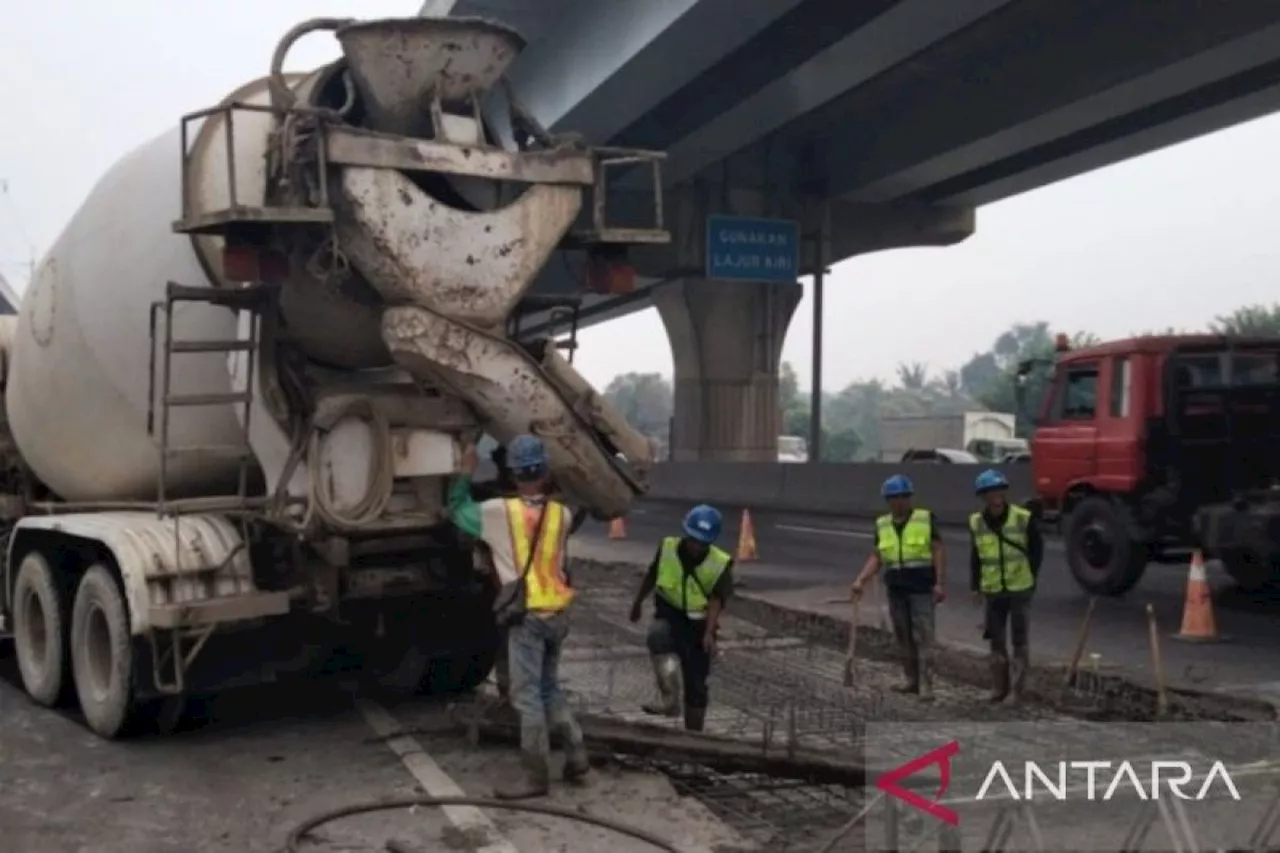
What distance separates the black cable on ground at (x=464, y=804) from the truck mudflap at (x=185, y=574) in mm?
1457

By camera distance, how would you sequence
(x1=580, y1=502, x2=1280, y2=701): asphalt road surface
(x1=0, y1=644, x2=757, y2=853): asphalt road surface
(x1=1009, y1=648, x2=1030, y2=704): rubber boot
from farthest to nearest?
1. (x1=580, y1=502, x2=1280, y2=701): asphalt road surface
2. (x1=1009, y1=648, x2=1030, y2=704): rubber boot
3. (x1=0, y1=644, x2=757, y2=853): asphalt road surface

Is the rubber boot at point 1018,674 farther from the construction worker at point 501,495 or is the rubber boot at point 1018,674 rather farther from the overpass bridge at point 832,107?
the overpass bridge at point 832,107

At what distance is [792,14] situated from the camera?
21.0 metres

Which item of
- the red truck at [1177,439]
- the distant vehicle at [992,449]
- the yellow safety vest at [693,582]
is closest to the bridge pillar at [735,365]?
the distant vehicle at [992,449]

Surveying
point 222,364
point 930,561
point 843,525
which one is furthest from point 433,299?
point 843,525

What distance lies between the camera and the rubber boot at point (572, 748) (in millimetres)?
7188

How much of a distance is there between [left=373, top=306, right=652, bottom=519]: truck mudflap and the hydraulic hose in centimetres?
40

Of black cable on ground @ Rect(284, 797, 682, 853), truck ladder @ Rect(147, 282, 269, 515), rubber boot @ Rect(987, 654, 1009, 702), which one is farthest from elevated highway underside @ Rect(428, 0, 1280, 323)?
black cable on ground @ Rect(284, 797, 682, 853)

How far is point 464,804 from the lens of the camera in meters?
6.78

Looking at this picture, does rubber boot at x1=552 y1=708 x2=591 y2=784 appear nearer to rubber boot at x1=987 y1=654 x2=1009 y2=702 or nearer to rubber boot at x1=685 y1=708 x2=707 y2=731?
rubber boot at x1=685 y1=708 x2=707 y2=731

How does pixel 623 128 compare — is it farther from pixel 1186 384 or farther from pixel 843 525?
pixel 1186 384

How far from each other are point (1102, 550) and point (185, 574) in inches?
394

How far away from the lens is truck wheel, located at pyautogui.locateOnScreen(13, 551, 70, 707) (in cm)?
922

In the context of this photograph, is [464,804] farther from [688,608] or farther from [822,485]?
[822,485]
